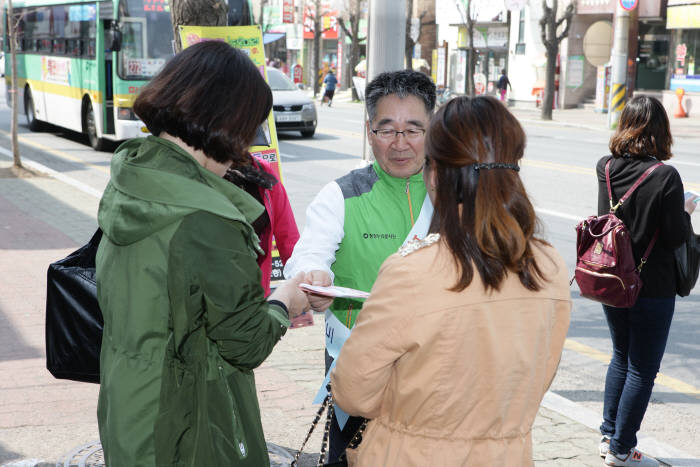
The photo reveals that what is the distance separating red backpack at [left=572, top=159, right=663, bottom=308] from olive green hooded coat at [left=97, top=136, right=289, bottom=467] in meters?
2.43

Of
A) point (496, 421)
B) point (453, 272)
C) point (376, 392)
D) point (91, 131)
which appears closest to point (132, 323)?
point (376, 392)

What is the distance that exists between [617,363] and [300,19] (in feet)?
189

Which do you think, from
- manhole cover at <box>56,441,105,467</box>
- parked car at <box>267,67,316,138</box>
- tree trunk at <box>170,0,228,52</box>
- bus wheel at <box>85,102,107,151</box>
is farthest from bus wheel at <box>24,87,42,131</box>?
manhole cover at <box>56,441,105,467</box>

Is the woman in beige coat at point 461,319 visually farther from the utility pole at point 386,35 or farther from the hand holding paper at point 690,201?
the utility pole at point 386,35

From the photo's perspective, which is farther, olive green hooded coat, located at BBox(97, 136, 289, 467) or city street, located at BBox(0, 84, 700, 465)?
city street, located at BBox(0, 84, 700, 465)

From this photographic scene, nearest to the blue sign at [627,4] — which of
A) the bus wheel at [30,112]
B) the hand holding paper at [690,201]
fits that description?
the bus wheel at [30,112]

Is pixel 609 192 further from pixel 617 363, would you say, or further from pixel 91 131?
pixel 91 131

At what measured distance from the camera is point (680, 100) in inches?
1174

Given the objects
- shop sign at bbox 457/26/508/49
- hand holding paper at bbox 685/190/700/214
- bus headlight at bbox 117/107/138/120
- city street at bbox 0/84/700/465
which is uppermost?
shop sign at bbox 457/26/508/49

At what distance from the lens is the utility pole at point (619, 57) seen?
884 inches

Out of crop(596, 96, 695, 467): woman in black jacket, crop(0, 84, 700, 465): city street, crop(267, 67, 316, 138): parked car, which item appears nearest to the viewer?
crop(596, 96, 695, 467): woman in black jacket

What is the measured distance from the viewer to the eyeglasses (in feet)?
9.93

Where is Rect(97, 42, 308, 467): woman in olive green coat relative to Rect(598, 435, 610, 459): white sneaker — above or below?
above

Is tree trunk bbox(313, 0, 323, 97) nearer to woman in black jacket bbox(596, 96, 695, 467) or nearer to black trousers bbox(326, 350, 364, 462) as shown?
woman in black jacket bbox(596, 96, 695, 467)
